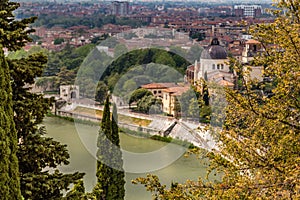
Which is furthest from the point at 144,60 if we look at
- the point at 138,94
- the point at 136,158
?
the point at 136,158

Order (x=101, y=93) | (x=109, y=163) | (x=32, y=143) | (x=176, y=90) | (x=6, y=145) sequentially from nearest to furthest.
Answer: (x=6, y=145) < (x=32, y=143) < (x=109, y=163) < (x=176, y=90) < (x=101, y=93)

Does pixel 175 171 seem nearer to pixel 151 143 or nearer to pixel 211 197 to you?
pixel 151 143

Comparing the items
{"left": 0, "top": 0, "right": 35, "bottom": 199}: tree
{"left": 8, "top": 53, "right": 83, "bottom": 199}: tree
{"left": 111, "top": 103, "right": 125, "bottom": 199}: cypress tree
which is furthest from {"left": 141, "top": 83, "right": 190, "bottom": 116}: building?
{"left": 0, "top": 0, "right": 35, "bottom": 199}: tree

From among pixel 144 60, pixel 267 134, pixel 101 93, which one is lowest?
pixel 101 93

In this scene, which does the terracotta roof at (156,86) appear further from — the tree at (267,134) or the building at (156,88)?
the tree at (267,134)

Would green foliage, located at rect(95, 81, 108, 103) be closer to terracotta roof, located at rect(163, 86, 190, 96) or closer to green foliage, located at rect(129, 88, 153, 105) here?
green foliage, located at rect(129, 88, 153, 105)

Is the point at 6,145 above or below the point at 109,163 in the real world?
above

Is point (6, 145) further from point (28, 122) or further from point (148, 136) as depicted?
point (148, 136)

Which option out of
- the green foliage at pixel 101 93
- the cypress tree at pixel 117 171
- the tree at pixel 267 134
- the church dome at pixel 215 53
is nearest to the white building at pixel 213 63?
the church dome at pixel 215 53
